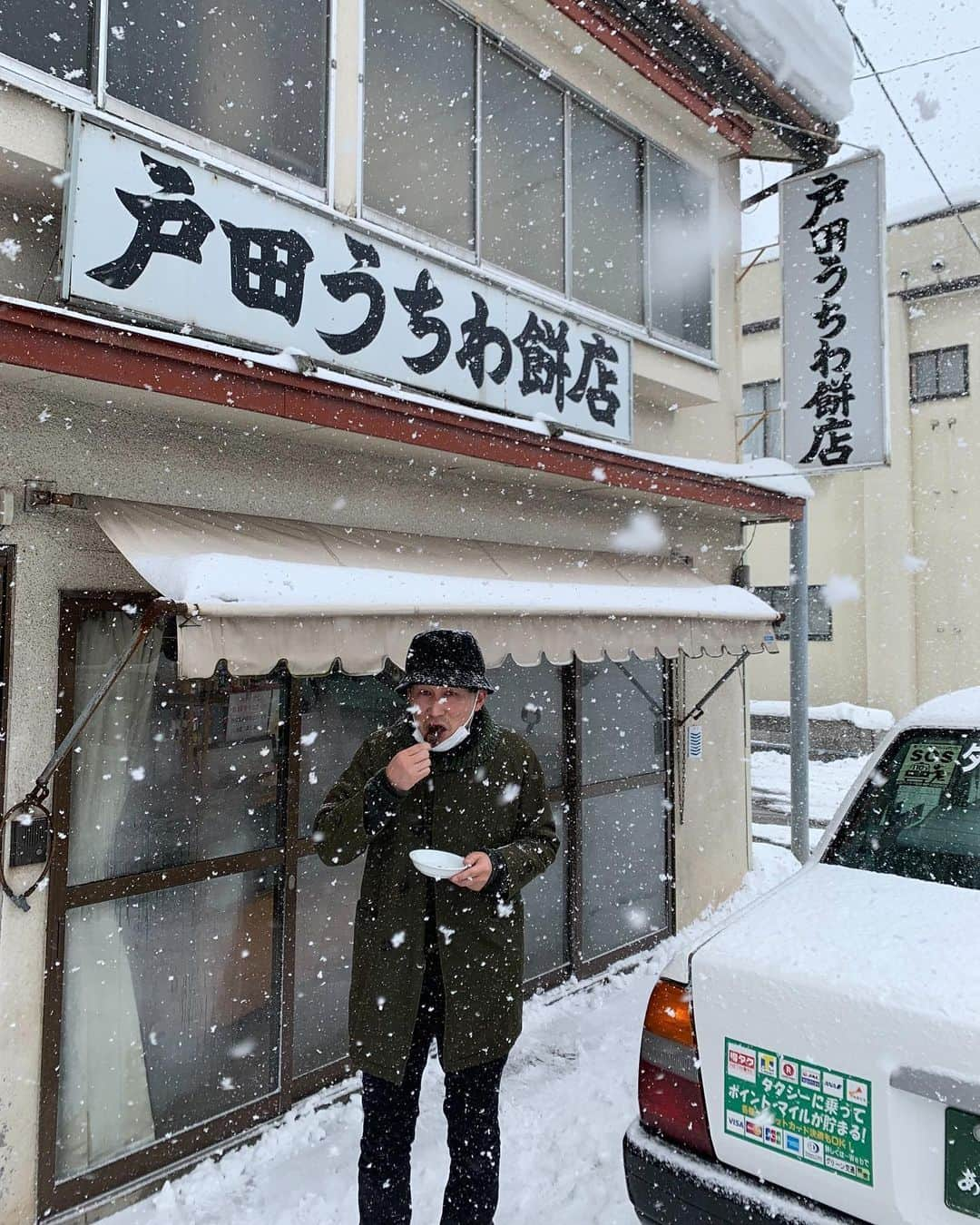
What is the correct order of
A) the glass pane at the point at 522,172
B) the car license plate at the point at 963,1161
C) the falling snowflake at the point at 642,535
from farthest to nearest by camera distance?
1. the falling snowflake at the point at 642,535
2. the glass pane at the point at 522,172
3. the car license plate at the point at 963,1161

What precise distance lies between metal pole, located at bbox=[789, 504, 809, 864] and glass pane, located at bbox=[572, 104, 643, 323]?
2.94m

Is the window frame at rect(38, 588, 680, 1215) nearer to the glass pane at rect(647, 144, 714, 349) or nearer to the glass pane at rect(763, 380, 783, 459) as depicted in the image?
the glass pane at rect(647, 144, 714, 349)

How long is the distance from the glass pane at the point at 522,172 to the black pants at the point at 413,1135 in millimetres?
5168

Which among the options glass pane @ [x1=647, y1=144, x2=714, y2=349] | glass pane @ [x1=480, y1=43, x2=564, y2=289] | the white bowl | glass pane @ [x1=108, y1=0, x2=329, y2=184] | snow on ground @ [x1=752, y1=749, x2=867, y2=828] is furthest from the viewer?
snow on ground @ [x1=752, y1=749, x2=867, y2=828]

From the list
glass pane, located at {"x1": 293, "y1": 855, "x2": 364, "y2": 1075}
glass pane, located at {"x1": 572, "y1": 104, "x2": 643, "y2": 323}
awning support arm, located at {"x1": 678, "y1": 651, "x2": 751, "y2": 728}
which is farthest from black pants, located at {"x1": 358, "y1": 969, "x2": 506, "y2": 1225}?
glass pane, located at {"x1": 572, "y1": 104, "x2": 643, "y2": 323}

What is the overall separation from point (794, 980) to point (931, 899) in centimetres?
75

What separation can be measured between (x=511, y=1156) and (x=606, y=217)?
21.9 feet

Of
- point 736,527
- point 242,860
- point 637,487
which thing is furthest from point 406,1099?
point 736,527

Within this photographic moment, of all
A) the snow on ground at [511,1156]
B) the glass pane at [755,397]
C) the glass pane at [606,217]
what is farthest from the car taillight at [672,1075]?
the glass pane at [755,397]

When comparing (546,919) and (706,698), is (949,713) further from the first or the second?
(706,698)

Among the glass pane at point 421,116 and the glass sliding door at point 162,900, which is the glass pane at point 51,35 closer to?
the glass pane at point 421,116

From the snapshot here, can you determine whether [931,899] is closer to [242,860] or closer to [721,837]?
[242,860]

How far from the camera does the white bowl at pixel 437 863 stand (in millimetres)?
2533

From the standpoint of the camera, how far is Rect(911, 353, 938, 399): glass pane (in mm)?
18594
